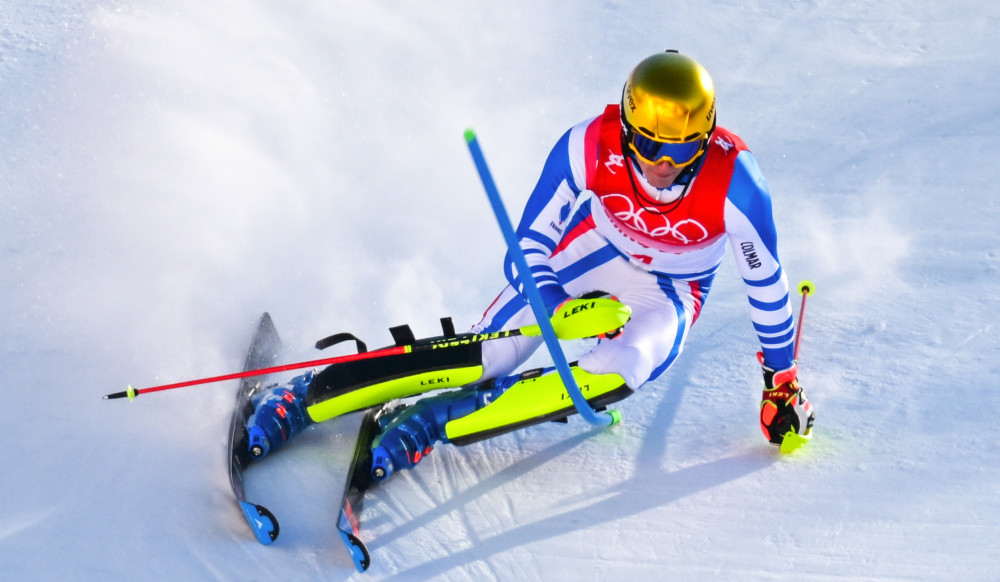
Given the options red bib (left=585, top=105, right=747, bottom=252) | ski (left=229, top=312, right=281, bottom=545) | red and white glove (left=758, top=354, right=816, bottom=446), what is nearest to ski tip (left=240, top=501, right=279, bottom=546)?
ski (left=229, top=312, right=281, bottom=545)

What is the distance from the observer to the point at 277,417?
13.0ft

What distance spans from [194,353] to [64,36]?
268cm

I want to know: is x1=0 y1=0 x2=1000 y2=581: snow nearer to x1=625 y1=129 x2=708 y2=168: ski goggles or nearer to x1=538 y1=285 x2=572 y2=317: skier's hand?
x1=538 y1=285 x2=572 y2=317: skier's hand

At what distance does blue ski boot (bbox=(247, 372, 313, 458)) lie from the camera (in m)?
3.90

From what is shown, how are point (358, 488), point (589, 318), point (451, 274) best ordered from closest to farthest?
Answer: point (589, 318) → point (358, 488) → point (451, 274)

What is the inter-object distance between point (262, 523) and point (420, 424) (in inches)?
25.7

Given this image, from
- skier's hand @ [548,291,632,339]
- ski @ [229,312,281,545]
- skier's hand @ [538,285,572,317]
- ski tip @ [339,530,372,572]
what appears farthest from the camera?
skier's hand @ [538,285,572,317]

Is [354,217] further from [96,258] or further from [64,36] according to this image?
[64,36]

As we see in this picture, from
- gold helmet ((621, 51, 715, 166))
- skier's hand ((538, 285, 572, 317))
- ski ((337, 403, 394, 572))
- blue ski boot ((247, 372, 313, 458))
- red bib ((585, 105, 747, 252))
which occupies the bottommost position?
ski ((337, 403, 394, 572))

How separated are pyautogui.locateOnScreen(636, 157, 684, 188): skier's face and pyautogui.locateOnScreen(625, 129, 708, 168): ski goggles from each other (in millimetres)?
16

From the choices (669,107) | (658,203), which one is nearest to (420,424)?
(658,203)

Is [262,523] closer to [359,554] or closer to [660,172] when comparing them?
[359,554]

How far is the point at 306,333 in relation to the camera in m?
4.71

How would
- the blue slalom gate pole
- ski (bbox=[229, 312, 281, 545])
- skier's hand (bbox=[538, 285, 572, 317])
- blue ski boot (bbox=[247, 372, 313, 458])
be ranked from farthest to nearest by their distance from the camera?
blue ski boot (bbox=[247, 372, 313, 458]), skier's hand (bbox=[538, 285, 572, 317]), ski (bbox=[229, 312, 281, 545]), the blue slalom gate pole
